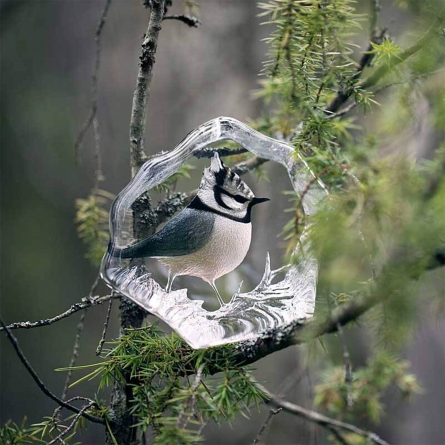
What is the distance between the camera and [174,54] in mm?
1204

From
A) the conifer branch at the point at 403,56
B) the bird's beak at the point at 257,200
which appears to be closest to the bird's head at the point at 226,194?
the bird's beak at the point at 257,200

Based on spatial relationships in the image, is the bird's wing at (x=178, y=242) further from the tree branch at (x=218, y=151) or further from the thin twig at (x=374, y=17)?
the thin twig at (x=374, y=17)

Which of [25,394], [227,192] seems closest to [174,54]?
[25,394]

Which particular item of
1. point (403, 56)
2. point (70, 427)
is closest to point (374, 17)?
point (403, 56)

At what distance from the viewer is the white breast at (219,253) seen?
46 centimetres

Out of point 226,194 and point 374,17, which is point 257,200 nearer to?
point 226,194

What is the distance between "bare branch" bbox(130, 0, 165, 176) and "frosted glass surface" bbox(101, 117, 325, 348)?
0.04 m

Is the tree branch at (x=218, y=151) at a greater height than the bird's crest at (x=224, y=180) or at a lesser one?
greater

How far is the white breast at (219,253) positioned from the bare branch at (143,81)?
0.09 meters

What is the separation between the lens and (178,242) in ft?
1.51

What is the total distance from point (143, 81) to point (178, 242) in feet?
0.46

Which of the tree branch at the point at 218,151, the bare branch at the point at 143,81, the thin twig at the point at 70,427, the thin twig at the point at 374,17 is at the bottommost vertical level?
the thin twig at the point at 70,427

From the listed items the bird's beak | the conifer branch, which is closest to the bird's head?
the bird's beak

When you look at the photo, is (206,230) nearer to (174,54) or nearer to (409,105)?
(409,105)
